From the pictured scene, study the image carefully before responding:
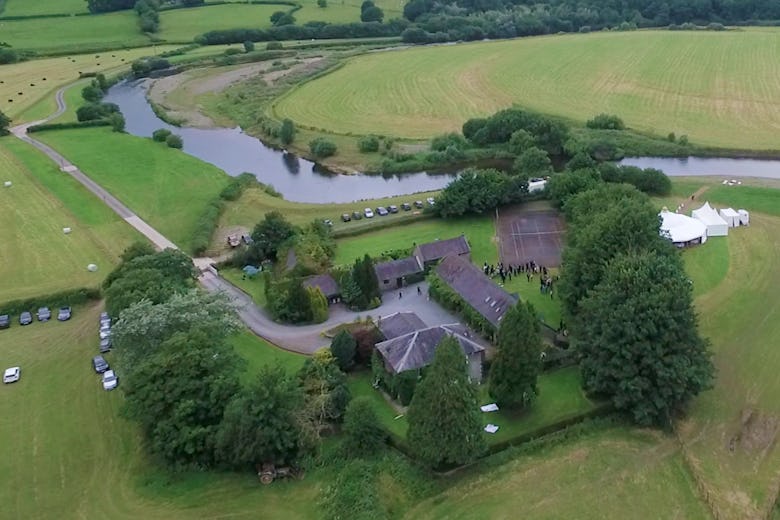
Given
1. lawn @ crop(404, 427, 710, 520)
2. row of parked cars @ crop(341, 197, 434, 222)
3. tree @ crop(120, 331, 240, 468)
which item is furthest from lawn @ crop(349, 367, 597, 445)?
row of parked cars @ crop(341, 197, 434, 222)

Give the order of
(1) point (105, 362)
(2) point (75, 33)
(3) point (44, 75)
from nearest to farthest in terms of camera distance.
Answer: (1) point (105, 362) < (3) point (44, 75) < (2) point (75, 33)

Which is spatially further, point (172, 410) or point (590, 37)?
point (590, 37)

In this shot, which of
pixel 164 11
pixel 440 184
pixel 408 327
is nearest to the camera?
pixel 408 327

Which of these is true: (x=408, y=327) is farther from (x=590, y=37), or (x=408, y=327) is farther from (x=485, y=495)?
(x=590, y=37)

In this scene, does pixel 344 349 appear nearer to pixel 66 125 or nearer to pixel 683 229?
pixel 683 229

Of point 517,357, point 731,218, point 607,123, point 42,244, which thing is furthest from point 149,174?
point 731,218

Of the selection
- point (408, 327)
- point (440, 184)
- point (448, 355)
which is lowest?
point (440, 184)

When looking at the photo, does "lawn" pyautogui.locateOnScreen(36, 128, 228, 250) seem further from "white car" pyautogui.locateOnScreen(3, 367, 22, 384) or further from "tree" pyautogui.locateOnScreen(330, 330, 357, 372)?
"tree" pyautogui.locateOnScreen(330, 330, 357, 372)

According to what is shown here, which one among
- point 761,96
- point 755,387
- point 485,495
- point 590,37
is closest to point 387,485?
point 485,495
